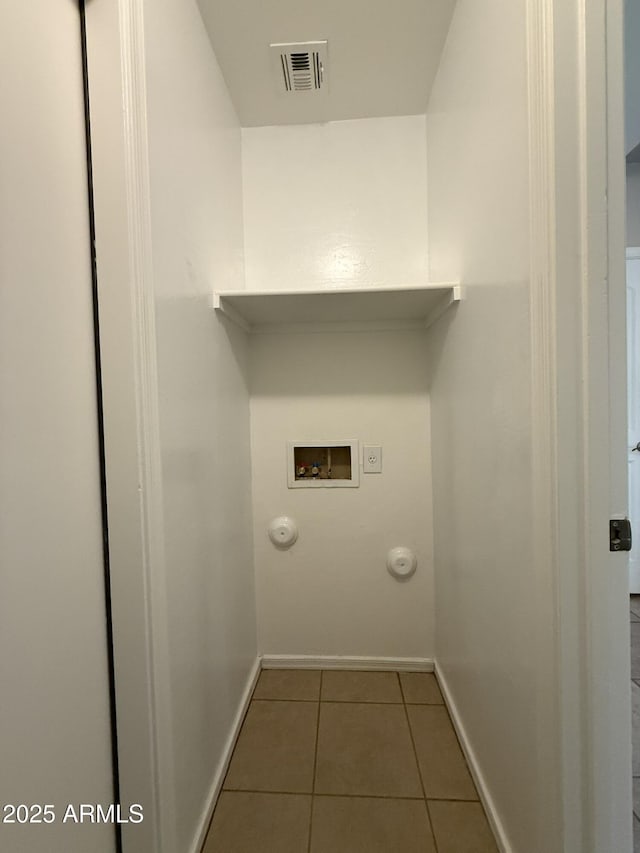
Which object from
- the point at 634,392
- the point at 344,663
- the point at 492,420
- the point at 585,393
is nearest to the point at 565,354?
the point at 585,393

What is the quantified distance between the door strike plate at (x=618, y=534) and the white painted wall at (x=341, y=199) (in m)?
1.37

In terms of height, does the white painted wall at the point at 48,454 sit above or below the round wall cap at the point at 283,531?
above

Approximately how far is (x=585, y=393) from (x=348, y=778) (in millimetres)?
1437

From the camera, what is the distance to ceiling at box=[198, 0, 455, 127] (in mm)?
1330

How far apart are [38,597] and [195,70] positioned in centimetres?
158

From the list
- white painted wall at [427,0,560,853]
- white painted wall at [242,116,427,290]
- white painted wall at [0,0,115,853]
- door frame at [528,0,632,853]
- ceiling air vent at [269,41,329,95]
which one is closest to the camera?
white painted wall at [0,0,115,853]

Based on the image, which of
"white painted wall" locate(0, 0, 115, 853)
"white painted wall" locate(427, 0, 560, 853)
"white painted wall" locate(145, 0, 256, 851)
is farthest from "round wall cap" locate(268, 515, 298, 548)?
"white painted wall" locate(0, 0, 115, 853)

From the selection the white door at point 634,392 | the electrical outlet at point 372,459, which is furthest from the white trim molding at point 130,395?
the white door at point 634,392

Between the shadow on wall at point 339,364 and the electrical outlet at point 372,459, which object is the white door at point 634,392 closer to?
the shadow on wall at point 339,364

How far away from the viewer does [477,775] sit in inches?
49.5

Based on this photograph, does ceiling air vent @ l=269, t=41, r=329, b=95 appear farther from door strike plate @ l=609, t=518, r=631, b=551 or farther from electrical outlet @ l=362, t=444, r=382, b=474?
door strike plate @ l=609, t=518, r=631, b=551

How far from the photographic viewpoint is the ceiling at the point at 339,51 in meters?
1.33

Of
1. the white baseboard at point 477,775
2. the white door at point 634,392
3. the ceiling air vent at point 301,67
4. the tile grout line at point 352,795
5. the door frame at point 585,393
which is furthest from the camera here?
the white door at point 634,392

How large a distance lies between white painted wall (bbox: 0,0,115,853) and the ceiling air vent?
3.04 feet
